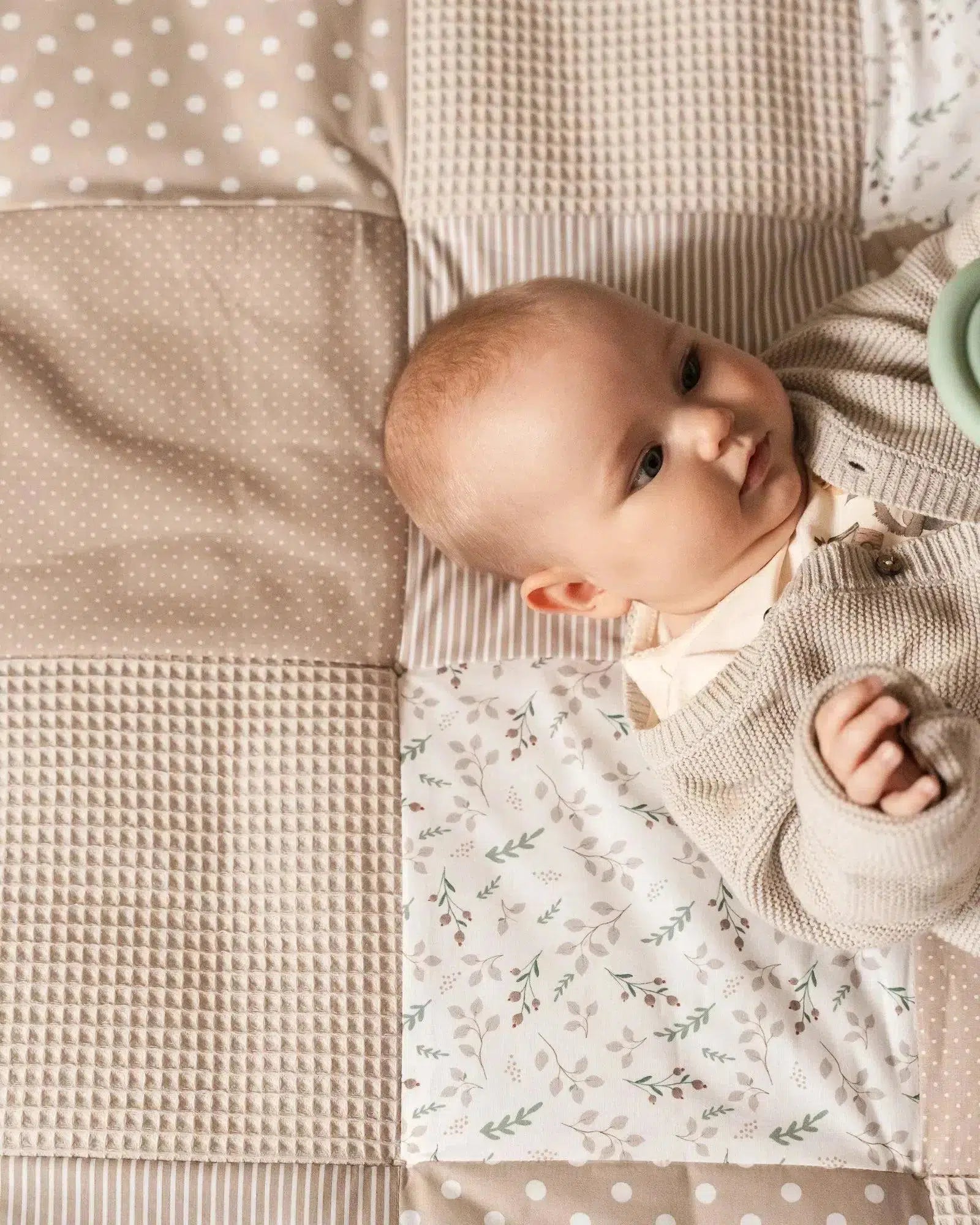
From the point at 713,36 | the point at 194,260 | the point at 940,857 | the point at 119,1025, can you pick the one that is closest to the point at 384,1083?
the point at 119,1025

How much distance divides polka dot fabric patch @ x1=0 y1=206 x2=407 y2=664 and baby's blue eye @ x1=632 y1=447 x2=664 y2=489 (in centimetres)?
33

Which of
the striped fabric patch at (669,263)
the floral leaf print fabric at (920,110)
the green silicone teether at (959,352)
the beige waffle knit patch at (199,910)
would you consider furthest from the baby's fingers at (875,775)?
the floral leaf print fabric at (920,110)

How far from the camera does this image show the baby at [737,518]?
1115 mm

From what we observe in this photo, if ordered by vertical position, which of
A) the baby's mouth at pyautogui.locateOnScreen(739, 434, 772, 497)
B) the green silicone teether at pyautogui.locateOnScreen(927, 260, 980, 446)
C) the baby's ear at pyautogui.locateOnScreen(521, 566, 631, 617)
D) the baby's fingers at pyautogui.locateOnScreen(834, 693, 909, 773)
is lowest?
the baby's ear at pyautogui.locateOnScreen(521, 566, 631, 617)

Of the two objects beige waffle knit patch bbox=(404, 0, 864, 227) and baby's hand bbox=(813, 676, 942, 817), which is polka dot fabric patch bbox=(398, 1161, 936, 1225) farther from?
beige waffle knit patch bbox=(404, 0, 864, 227)

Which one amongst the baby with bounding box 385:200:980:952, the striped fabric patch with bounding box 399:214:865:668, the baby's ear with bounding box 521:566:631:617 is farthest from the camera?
the striped fabric patch with bounding box 399:214:865:668

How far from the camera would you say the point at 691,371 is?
121 centimetres

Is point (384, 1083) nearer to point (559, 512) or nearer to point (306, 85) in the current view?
point (559, 512)

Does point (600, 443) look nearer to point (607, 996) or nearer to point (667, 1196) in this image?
point (607, 996)

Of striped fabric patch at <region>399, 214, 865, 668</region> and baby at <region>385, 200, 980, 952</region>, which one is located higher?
striped fabric patch at <region>399, 214, 865, 668</region>

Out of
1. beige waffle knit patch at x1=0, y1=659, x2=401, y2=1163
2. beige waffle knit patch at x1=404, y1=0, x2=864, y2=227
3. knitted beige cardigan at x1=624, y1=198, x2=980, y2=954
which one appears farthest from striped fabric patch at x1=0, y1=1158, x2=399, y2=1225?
beige waffle knit patch at x1=404, y1=0, x2=864, y2=227

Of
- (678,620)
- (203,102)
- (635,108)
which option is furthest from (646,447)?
(203,102)

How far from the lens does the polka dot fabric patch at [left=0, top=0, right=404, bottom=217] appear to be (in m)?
1.44

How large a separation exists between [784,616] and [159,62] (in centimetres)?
103
